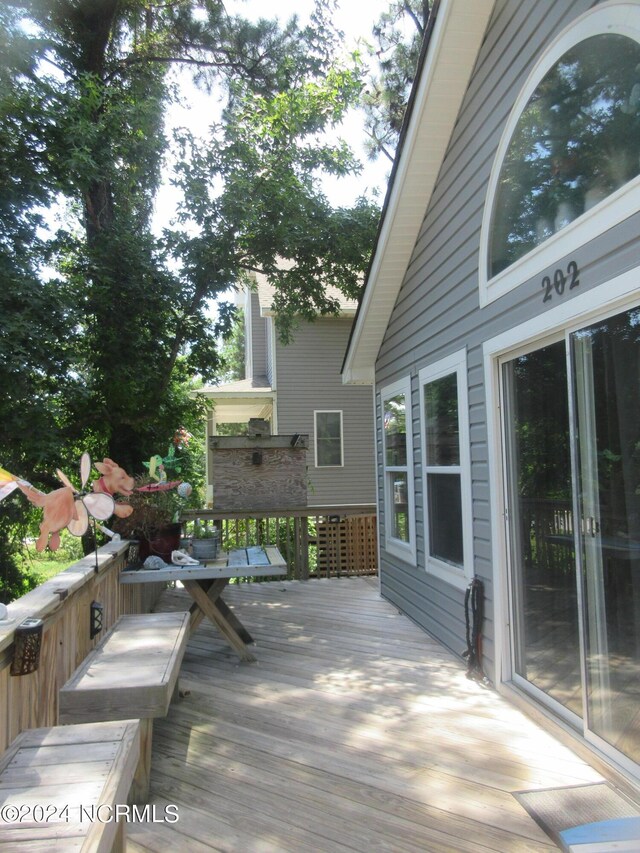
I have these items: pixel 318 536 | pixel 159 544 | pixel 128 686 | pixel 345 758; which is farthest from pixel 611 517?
pixel 318 536

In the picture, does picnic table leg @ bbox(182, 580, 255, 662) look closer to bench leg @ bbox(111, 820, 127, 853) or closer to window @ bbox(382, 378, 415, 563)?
window @ bbox(382, 378, 415, 563)

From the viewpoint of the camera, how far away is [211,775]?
8.39 ft

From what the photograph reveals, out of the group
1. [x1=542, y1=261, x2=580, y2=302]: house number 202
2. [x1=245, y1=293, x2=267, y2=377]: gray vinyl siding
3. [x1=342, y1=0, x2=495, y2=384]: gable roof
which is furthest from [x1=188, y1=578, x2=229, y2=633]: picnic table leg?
[x1=245, y1=293, x2=267, y2=377]: gray vinyl siding

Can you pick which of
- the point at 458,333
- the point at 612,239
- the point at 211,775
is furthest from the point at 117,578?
the point at 612,239

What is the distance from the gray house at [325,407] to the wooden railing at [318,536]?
4.25 m

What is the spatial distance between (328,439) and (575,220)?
956cm

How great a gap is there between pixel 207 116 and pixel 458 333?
7105mm

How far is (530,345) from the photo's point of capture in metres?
3.05

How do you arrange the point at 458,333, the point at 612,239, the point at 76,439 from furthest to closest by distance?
the point at 76,439 < the point at 458,333 < the point at 612,239

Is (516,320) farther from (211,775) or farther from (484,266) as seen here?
(211,775)

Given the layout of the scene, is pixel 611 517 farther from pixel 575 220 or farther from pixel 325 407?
pixel 325 407

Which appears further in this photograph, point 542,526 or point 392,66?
point 392,66

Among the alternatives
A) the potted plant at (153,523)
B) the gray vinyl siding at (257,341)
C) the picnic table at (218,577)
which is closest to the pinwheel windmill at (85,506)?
the picnic table at (218,577)

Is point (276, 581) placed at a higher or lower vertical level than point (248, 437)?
lower
